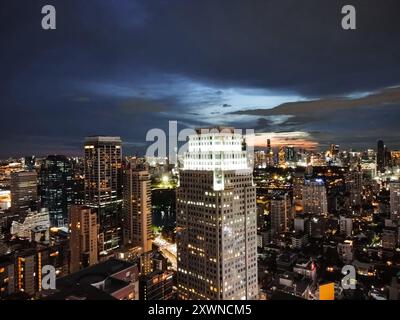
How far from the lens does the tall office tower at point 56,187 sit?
19.7 m

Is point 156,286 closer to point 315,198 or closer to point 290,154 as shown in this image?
point 315,198

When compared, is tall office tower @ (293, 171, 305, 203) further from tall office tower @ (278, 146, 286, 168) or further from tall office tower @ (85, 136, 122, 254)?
tall office tower @ (85, 136, 122, 254)

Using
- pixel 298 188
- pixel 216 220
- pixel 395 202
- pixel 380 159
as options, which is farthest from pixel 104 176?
pixel 380 159

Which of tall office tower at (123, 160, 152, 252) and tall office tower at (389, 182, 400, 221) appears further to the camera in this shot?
tall office tower at (123, 160, 152, 252)

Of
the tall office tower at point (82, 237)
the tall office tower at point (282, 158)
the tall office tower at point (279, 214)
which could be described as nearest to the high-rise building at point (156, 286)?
the tall office tower at point (82, 237)

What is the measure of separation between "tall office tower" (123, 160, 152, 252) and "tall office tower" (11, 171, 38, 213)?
6.86 m

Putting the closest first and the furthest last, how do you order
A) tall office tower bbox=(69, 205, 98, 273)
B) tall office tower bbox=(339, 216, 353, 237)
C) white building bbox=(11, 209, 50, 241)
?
tall office tower bbox=(69, 205, 98, 273)
white building bbox=(11, 209, 50, 241)
tall office tower bbox=(339, 216, 353, 237)

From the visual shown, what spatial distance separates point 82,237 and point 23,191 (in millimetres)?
9204

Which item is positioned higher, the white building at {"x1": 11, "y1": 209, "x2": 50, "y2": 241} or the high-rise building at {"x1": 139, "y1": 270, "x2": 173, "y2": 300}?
the white building at {"x1": 11, "y1": 209, "x2": 50, "y2": 241}

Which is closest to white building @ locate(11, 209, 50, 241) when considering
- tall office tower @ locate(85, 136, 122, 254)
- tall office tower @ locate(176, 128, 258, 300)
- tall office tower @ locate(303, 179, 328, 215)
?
tall office tower @ locate(85, 136, 122, 254)

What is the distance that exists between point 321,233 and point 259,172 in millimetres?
11106

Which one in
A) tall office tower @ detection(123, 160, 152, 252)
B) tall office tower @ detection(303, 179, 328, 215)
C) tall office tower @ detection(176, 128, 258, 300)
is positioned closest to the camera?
tall office tower @ detection(176, 128, 258, 300)

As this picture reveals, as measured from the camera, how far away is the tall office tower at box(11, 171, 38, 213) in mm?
18578
